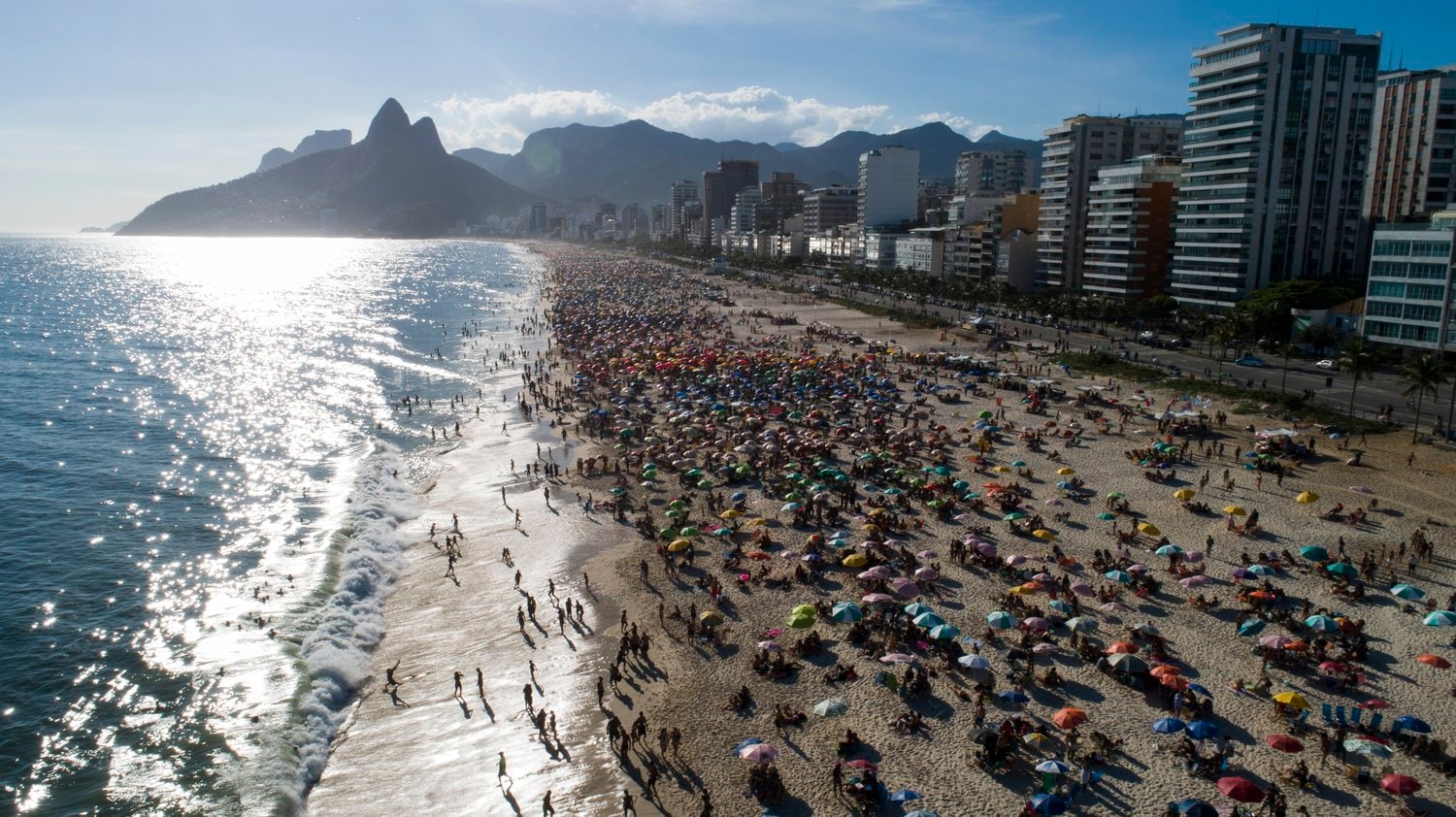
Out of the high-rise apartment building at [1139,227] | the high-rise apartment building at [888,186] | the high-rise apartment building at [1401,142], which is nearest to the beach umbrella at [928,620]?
the high-rise apartment building at [1139,227]

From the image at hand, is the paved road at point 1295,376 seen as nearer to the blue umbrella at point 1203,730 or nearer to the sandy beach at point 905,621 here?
the sandy beach at point 905,621

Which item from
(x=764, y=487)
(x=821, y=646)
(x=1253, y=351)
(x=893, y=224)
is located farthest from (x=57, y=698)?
(x=893, y=224)

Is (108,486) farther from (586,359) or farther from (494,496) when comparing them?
(586,359)

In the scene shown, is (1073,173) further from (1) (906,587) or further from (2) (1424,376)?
(1) (906,587)

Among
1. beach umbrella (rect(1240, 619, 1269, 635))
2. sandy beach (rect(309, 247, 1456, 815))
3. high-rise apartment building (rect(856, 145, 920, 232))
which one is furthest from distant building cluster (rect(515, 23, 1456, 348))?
high-rise apartment building (rect(856, 145, 920, 232))

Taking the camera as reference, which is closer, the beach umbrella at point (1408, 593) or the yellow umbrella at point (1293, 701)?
the yellow umbrella at point (1293, 701)

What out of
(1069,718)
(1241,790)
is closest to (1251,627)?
(1069,718)

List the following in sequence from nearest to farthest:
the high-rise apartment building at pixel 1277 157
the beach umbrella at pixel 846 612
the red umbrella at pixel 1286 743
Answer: the red umbrella at pixel 1286 743 → the beach umbrella at pixel 846 612 → the high-rise apartment building at pixel 1277 157

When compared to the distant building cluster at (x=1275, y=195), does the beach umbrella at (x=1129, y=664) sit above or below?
below
